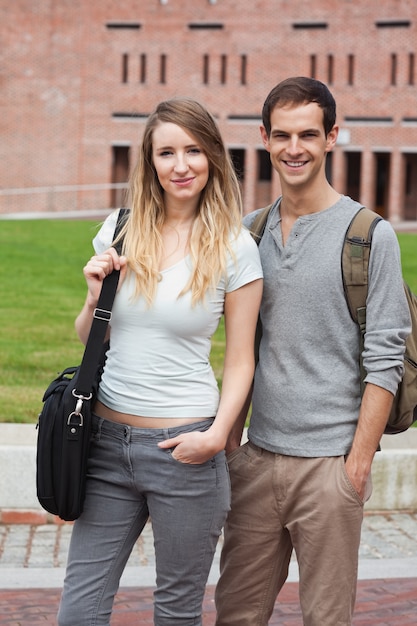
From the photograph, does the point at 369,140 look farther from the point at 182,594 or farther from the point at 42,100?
the point at 182,594

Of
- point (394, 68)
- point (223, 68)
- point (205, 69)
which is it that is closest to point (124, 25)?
point (205, 69)

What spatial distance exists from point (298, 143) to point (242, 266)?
367 millimetres

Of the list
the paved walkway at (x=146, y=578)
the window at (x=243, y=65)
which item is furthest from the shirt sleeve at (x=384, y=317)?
the window at (x=243, y=65)

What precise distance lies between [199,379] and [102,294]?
33 cm

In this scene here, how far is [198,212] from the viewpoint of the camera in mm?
2824

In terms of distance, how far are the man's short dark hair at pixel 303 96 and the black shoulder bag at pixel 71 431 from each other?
63 centimetres

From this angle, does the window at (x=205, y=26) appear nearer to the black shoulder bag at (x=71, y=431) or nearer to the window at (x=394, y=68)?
the window at (x=394, y=68)

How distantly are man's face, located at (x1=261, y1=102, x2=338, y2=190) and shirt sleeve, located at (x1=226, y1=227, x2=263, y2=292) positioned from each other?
24 cm

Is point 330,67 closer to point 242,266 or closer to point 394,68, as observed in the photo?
point 394,68

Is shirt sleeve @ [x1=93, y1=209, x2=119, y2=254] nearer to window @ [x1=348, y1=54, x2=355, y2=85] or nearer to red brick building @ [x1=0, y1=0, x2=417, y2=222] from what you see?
red brick building @ [x1=0, y1=0, x2=417, y2=222]

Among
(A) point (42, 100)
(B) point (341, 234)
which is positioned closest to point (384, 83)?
(A) point (42, 100)

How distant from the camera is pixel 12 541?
5246 millimetres

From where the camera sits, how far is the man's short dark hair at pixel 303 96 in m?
2.77

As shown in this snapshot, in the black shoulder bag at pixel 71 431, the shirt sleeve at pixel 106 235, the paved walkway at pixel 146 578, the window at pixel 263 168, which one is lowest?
the paved walkway at pixel 146 578
